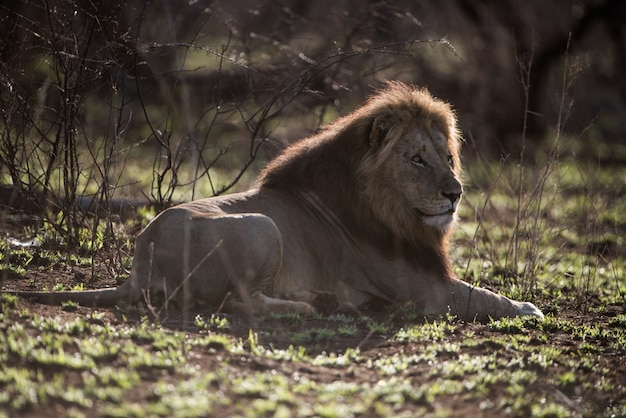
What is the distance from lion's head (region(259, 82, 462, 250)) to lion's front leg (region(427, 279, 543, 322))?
334 mm

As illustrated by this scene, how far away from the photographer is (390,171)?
6320 millimetres

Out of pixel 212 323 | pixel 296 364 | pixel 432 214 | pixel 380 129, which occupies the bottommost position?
pixel 296 364

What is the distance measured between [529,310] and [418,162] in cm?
131

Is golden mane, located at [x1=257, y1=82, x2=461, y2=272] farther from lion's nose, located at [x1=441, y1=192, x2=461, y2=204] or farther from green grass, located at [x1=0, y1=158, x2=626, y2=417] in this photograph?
green grass, located at [x1=0, y1=158, x2=626, y2=417]

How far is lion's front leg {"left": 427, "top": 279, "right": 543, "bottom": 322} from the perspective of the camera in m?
6.30

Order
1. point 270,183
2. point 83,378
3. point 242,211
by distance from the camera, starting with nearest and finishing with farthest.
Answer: point 83,378 < point 242,211 < point 270,183

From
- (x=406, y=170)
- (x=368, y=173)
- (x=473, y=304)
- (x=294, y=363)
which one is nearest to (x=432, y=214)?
(x=406, y=170)

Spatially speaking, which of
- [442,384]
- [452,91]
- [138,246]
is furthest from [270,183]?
[452,91]

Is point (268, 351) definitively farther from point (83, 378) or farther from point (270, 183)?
point (270, 183)

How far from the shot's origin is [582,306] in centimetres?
721

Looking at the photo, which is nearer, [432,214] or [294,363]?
[294,363]

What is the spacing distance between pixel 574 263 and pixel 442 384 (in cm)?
512

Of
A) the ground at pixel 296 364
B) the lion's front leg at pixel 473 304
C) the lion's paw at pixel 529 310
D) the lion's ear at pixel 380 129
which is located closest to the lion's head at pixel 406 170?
the lion's ear at pixel 380 129

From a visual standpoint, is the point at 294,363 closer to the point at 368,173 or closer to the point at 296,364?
the point at 296,364
